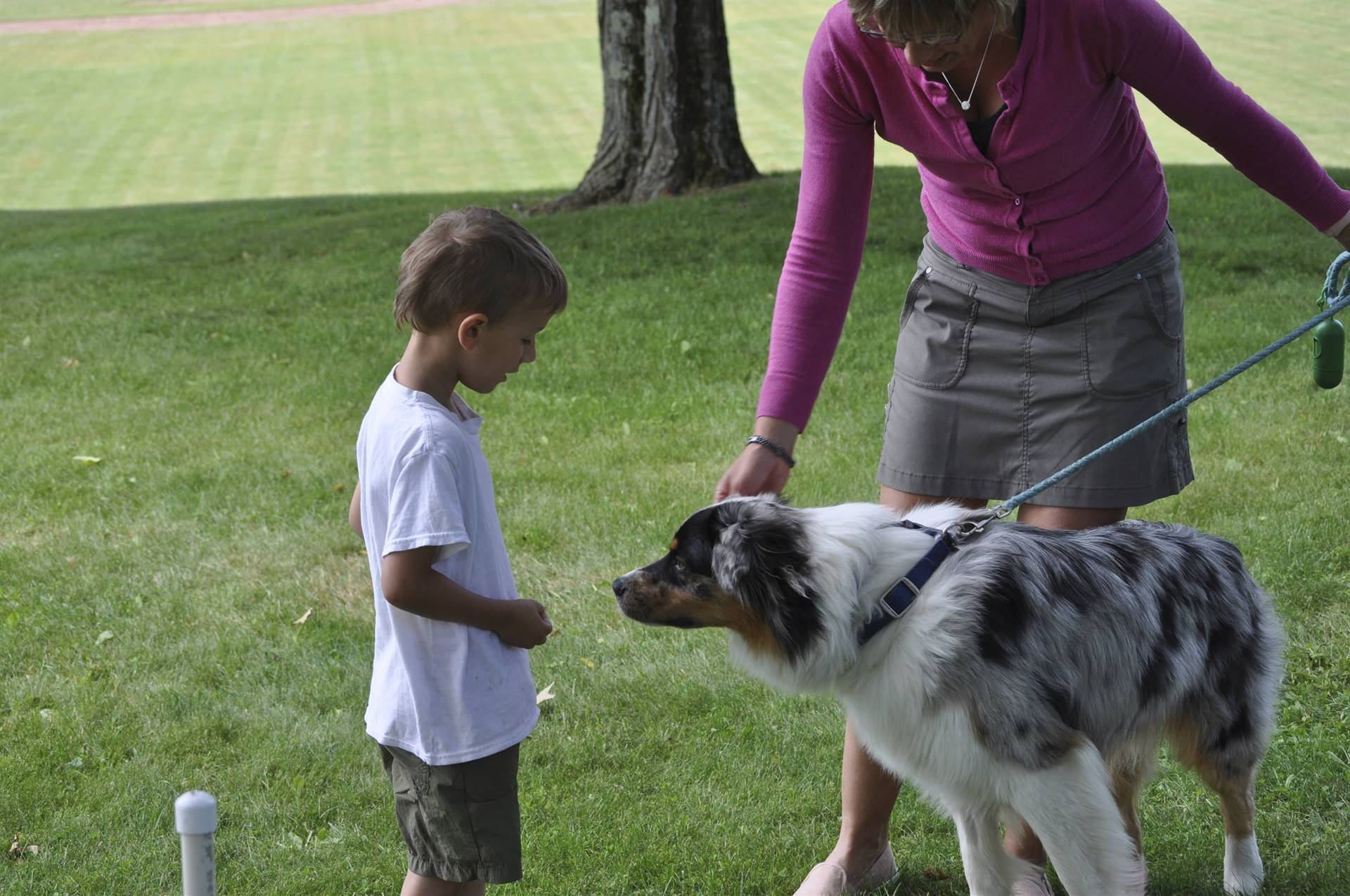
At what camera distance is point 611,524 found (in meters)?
6.81

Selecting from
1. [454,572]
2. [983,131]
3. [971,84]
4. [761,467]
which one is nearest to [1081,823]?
[761,467]

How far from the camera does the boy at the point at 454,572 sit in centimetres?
279

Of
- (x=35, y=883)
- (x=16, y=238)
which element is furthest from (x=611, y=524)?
(x=16, y=238)

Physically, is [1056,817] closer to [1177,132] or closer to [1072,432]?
[1072,432]

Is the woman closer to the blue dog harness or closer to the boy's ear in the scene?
the blue dog harness

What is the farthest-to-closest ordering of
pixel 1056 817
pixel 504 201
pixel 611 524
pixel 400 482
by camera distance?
pixel 504 201 < pixel 611 524 < pixel 1056 817 < pixel 400 482

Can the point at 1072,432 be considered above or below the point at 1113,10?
below

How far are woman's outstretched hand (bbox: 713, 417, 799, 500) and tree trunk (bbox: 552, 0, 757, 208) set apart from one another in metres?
11.2

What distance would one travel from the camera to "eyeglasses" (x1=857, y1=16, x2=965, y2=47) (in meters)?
2.97

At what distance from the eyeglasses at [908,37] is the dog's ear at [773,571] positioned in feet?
3.91

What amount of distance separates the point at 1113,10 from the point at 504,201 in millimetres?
13636

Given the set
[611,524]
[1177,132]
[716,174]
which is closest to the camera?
[611,524]

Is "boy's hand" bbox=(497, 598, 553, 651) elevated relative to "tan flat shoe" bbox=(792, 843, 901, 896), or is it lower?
elevated

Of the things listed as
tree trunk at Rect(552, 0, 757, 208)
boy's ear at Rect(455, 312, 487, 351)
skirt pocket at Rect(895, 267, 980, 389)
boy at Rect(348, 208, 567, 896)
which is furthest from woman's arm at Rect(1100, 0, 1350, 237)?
tree trunk at Rect(552, 0, 757, 208)
